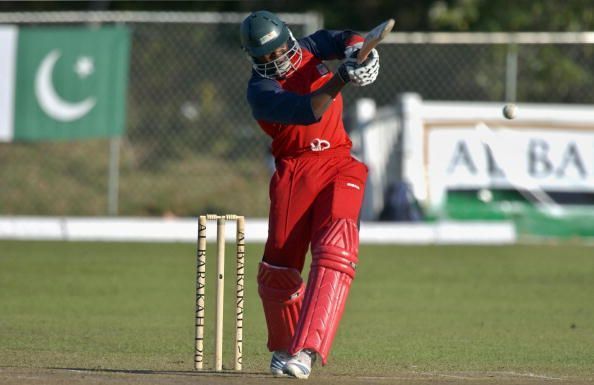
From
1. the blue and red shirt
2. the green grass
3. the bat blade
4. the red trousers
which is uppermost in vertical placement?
the bat blade

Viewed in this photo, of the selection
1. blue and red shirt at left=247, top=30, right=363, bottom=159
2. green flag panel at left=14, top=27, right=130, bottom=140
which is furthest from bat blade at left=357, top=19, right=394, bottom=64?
green flag panel at left=14, top=27, right=130, bottom=140

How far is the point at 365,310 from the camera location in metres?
10.6

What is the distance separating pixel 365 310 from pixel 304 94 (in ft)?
12.9

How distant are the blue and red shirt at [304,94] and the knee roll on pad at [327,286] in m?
0.52

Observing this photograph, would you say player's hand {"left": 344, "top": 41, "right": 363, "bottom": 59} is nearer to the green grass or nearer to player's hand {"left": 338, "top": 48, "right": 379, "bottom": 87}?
player's hand {"left": 338, "top": 48, "right": 379, "bottom": 87}

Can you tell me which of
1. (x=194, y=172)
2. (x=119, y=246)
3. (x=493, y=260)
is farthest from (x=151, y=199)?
(x=493, y=260)

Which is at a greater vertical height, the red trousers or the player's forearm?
the player's forearm

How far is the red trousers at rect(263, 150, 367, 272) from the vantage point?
7.04 m

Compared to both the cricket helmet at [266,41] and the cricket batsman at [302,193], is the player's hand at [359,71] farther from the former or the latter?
the cricket helmet at [266,41]

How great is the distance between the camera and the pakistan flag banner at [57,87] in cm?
1742

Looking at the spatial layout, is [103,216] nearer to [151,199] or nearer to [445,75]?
[151,199]

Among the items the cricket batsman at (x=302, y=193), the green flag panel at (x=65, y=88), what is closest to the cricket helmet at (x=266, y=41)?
the cricket batsman at (x=302, y=193)

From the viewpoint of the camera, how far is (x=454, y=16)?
69.5 feet

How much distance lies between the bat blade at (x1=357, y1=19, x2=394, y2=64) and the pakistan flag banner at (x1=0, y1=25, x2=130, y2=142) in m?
11.3
